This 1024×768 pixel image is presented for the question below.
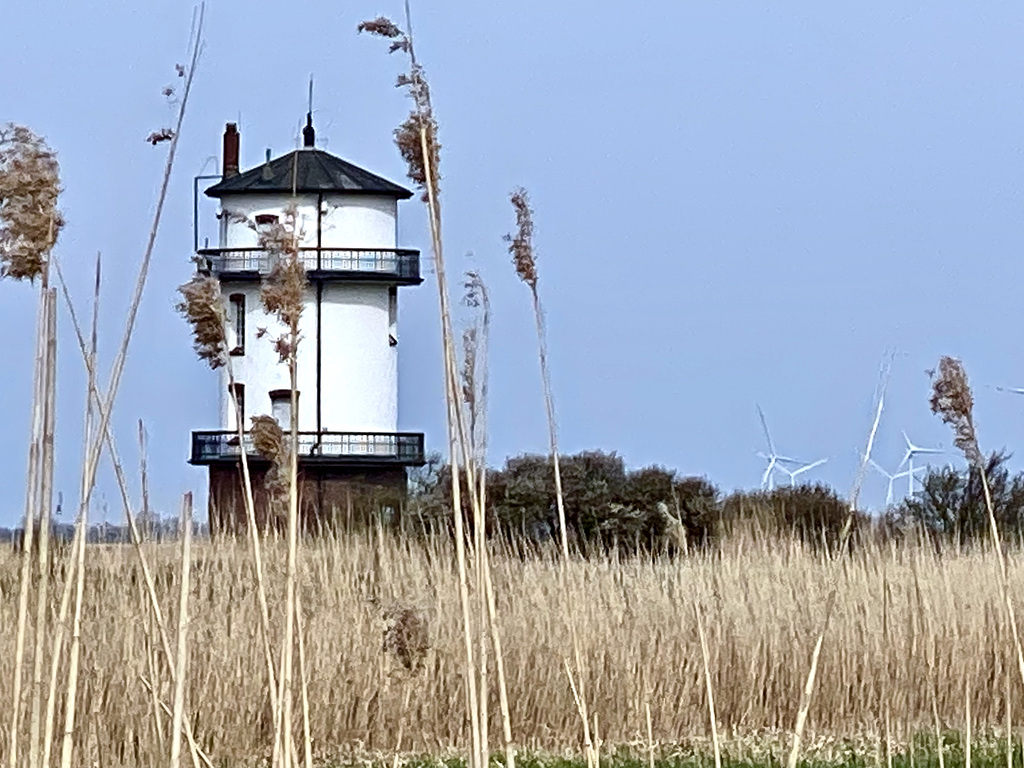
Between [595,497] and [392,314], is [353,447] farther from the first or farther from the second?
[595,497]

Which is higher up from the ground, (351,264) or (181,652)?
(351,264)

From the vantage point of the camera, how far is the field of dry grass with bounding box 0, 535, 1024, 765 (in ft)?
26.4

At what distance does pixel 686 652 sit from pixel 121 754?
3043mm

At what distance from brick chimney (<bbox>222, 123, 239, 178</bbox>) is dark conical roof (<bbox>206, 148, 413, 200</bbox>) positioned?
1.33 meters

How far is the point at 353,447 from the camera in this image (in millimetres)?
30781

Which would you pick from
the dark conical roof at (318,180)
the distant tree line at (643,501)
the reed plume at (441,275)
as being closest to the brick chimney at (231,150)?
the dark conical roof at (318,180)

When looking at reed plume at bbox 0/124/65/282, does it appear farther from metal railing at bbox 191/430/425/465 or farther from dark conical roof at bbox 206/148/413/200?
dark conical roof at bbox 206/148/413/200

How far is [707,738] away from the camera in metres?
8.41

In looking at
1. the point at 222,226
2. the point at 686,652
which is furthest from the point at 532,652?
the point at 222,226

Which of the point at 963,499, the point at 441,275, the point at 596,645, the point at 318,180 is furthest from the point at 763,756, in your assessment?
the point at 318,180

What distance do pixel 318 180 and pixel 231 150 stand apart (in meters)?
3.17

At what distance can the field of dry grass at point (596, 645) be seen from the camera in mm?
8039

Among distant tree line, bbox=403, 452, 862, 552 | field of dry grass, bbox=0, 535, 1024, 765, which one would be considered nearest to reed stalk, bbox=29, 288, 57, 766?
field of dry grass, bbox=0, 535, 1024, 765

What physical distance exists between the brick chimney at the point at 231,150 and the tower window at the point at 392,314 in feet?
13.1
